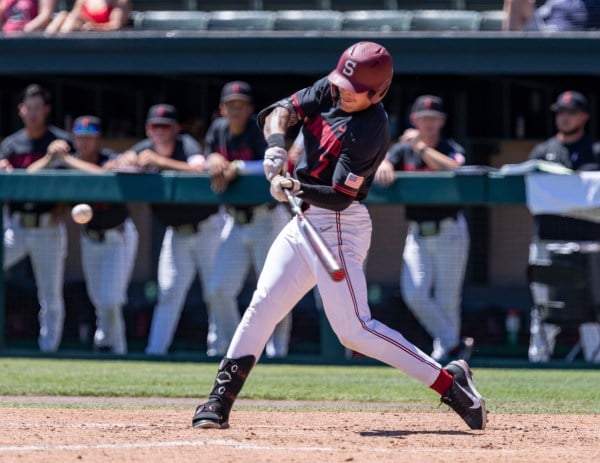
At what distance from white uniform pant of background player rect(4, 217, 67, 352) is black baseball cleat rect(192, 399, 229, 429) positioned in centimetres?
430

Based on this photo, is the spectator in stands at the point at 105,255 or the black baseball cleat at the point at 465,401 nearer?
the black baseball cleat at the point at 465,401

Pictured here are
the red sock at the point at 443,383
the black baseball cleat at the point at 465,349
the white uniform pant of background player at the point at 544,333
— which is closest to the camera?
the red sock at the point at 443,383

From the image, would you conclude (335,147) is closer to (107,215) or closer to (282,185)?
(282,185)

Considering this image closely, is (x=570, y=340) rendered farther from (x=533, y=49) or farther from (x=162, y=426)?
(x=162, y=426)

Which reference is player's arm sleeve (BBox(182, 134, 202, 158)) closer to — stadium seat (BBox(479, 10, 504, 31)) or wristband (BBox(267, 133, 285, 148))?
stadium seat (BBox(479, 10, 504, 31))

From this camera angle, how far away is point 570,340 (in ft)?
30.2

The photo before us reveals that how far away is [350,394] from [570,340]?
2597 mm

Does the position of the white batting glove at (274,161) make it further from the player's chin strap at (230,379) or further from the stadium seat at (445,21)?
the stadium seat at (445,21)

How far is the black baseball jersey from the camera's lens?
5383 mm

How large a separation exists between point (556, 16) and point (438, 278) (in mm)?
3607

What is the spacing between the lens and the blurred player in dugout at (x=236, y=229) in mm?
9078

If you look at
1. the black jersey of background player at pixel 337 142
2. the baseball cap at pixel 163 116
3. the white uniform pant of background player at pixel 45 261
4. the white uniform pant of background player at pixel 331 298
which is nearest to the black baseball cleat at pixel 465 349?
the baseball cap at pixel 163 116

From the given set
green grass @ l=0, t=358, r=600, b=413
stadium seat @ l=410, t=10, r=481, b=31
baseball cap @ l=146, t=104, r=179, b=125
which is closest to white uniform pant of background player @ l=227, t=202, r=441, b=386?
green grass @ l=0, t=358, r=600, b=413

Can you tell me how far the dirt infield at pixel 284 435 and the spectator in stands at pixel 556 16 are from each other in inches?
223
